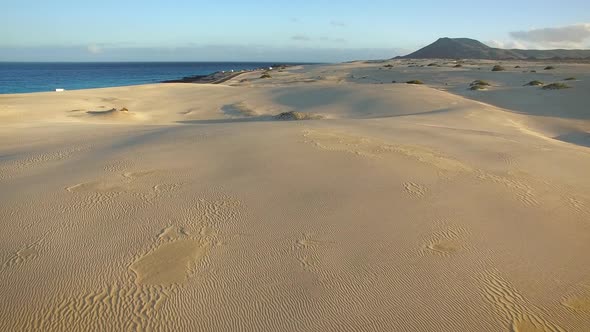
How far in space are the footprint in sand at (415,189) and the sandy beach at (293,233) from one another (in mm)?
42

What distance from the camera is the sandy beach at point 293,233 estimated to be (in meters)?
4.11

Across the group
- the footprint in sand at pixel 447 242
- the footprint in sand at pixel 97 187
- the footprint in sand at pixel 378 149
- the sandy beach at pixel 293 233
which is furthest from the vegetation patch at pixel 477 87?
the footprint in sand at pixel 97 187

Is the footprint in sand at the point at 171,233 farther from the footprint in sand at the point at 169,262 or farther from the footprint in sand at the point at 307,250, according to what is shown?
the footprint in sand at the point at 307,250

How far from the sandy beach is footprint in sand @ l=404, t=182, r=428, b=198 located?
0.04m

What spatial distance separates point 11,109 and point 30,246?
18935 millimetres

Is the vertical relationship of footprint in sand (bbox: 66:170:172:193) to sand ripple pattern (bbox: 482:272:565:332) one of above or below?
above

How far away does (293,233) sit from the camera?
18.4 feet

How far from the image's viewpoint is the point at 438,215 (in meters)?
6.16

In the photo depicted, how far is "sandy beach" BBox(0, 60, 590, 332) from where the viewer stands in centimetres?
411

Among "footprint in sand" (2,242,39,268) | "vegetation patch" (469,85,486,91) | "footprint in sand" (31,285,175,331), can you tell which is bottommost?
"vegetation patch" (469,85,486,91)

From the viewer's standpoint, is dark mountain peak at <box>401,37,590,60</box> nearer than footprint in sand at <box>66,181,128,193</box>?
No

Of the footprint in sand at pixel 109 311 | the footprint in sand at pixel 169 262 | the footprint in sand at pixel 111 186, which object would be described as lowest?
the footprint in sand at pixel 109 311

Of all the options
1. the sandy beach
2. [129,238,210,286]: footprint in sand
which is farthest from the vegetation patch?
[129,238,210,286]: footprint in sand

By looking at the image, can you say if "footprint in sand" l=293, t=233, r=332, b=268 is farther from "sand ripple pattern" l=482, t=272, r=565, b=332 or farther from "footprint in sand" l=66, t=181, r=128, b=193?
"footprint in sand" l=66, t=181, r=128, b=193
